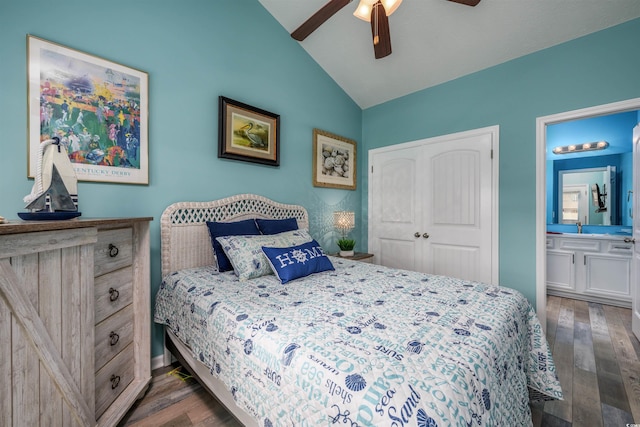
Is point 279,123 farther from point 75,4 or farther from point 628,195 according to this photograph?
point 628,195

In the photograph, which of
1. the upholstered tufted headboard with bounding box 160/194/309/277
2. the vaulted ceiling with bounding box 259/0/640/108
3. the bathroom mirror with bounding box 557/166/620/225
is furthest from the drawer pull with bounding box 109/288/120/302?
the bathroom mirror with bounding box 557/166/620/225

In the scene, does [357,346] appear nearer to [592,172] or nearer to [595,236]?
[595,236]

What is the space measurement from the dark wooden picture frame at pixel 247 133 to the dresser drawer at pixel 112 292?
124 cm

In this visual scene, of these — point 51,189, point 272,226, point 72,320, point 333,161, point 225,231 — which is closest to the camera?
point 72,320

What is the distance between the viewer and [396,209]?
349 cm

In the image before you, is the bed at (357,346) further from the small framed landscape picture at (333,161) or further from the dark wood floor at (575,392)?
the small framed landscape picture at (333,161)

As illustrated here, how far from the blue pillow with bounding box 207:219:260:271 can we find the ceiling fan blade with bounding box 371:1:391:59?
172 cm

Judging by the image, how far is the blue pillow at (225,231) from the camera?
197 cm

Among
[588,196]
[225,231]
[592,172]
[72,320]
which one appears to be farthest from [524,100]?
[72,320]

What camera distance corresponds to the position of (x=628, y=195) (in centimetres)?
341

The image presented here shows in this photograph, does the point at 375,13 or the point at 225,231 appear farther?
the point at 225,231

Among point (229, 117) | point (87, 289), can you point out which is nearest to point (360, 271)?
point (87, 289)

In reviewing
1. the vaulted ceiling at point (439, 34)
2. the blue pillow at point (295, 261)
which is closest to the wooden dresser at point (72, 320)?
the blue pillow at point (295, 261)

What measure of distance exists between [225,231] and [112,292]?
84 cm
